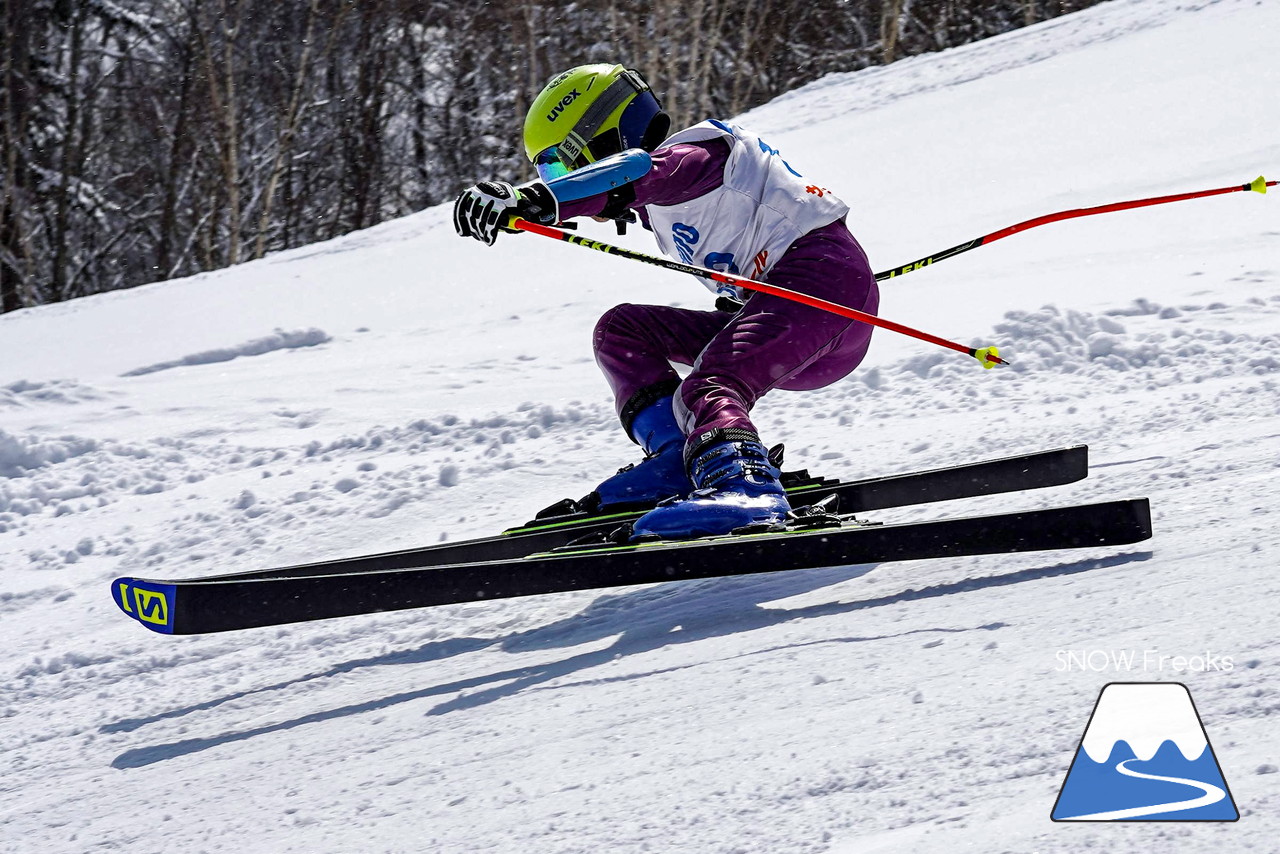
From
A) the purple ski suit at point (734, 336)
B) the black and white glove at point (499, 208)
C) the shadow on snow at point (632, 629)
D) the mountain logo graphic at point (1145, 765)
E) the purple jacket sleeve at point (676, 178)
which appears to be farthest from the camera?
the purple ski suit at point (734, 336)

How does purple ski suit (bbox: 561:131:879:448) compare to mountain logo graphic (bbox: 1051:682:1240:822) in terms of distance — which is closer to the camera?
mountain logo graphic (bbox: 1051:682:1240:822)

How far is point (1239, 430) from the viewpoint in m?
3.65

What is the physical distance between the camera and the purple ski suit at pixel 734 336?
3072 millimetres

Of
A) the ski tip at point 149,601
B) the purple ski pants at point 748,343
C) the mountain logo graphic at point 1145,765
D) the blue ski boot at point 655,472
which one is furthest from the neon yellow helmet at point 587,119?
the mountain logo graphic at point 1145,765

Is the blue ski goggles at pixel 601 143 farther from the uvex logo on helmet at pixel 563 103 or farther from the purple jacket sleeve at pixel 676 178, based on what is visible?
the purple jacket sleeve at pixel 676 178

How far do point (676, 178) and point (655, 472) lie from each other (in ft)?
2.49

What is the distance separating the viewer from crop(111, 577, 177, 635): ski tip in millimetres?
2668

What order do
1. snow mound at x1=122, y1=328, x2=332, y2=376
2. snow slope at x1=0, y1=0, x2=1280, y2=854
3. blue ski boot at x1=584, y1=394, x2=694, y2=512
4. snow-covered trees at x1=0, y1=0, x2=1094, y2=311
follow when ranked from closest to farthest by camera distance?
snow slope at x1=0, y1=0, x2=1280, y2=854
blue ski boot at x1=584, y1=394, x2=694, y2=512
snow mound at x1=122, y1=328, x2=332, y2=376
snow-covered trees at x1=0, y1=0, x2=1094, y2=311

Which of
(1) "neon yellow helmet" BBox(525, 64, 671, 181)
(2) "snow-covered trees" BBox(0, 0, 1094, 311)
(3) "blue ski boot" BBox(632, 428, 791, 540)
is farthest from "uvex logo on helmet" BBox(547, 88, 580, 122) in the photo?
(2) "snow-covered trees" BBox(0, 0, 1094, 311)

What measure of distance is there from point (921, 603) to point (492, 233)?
1231 mm

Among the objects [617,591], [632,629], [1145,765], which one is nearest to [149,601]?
[632,629]

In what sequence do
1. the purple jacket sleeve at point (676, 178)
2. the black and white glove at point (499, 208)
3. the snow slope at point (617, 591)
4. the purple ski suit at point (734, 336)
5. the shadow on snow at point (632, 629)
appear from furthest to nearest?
the purple ski suit at point (734, 336) < the purple jacket sleeve at point (676, 178) < the black and white glove at point (499, 208) < the shadow on snow at point (632, 629) < the snow slope at point (617, 591)

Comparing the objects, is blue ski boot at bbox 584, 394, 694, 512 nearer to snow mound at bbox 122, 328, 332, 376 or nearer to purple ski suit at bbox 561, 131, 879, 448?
purple ski suit at bbox 561, 131, 879, 448

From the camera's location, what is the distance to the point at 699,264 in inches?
136
